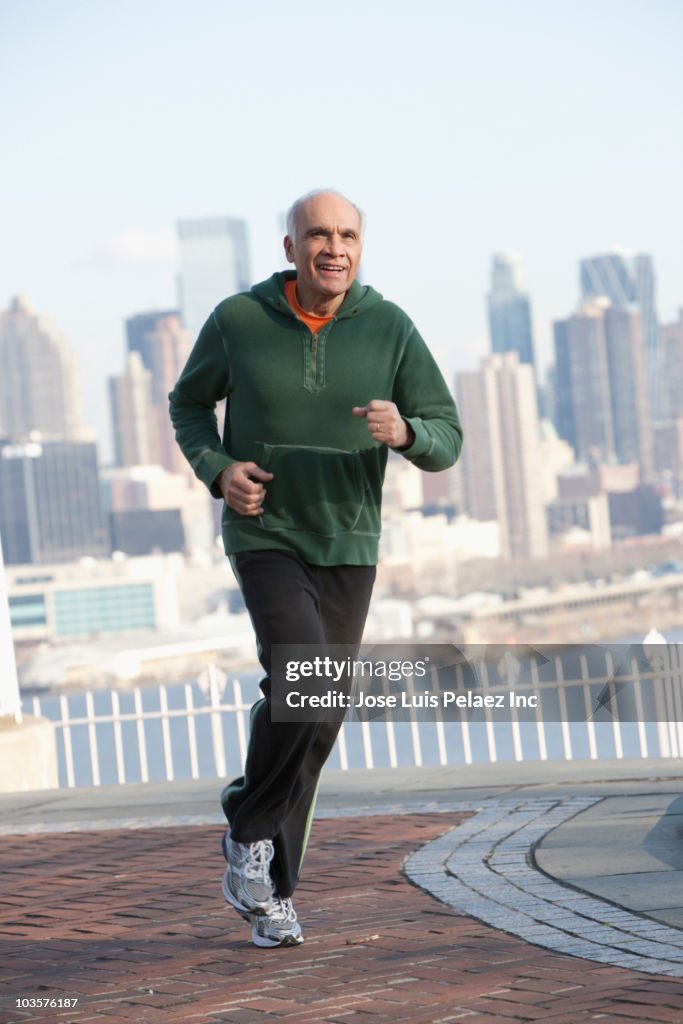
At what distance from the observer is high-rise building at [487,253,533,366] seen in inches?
7013

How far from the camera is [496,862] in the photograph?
158 inches

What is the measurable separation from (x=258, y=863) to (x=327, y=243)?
121 cm

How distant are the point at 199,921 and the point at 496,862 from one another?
824 mm

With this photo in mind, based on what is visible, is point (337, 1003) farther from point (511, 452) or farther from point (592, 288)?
point (592, 288)

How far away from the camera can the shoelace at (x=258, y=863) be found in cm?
314

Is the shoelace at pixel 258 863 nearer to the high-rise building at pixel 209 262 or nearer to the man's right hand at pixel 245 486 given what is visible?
the man's right hand at pixel 245 486

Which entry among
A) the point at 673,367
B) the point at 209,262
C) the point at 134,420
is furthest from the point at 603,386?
the point at 209,262

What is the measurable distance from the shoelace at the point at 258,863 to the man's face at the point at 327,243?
3.57 feet

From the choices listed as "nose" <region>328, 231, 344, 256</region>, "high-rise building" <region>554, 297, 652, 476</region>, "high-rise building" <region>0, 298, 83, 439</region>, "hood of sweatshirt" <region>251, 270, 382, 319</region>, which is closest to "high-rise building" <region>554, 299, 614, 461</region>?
"high-rise building" <region>554, 297, 652, 476</region>

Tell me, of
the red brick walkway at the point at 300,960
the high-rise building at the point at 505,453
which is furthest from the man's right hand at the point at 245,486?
the high-rise building at the point at 505,453

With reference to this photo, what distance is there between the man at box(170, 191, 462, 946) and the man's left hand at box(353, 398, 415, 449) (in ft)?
0.18

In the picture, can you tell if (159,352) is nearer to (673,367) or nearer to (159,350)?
(159,350)

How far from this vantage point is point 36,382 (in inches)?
6811

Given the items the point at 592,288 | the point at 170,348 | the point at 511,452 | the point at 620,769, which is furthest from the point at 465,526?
the point at 620,769
